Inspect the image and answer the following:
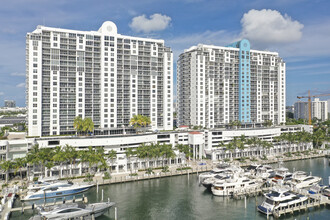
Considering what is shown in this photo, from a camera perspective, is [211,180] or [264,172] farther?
[264,172]

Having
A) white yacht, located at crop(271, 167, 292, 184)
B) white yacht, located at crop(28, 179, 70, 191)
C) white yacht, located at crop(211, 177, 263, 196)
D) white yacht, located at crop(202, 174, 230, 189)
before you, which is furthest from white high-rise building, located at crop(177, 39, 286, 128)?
white yacht, located at crop(28, 179, 70, 191)

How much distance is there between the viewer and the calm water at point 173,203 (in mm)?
65750

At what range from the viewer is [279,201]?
2665 inches

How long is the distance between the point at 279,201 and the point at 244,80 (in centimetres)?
10967

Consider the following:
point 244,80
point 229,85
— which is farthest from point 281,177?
point 244,80

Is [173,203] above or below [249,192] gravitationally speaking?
below

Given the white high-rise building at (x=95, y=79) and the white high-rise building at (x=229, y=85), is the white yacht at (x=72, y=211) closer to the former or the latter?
the white high-rise building at (x=95, y=79)

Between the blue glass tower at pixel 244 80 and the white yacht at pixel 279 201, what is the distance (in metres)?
98.4

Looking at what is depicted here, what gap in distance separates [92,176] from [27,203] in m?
24.6

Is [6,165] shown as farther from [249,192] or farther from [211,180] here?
[249,192]

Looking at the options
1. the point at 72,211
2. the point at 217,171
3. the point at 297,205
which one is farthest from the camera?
the point at 217,171

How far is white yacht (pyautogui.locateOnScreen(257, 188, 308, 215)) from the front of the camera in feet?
217

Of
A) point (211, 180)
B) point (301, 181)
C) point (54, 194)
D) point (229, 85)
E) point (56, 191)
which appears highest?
point (229, 85)

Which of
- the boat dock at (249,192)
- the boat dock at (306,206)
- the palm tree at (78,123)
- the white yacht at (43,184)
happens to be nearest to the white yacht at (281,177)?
the boat dock at (249,192)
